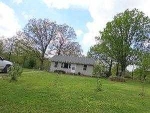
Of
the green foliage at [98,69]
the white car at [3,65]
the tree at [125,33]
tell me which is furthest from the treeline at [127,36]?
the white car at [3,65]

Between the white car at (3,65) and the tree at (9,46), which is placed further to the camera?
the tree at (9,46)

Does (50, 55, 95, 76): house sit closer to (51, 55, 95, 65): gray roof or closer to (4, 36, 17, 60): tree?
(51, 55, 95, 65): gray roof

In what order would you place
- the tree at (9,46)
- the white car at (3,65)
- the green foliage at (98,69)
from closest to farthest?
1. the white car at (3,65)
2. the green foliage at (98,69)
3. the tree at (9,46)

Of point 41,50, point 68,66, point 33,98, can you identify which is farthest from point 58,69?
point 33,98

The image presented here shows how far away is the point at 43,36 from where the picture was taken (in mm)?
78438

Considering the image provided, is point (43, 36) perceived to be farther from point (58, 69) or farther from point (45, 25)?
point (58, 69)

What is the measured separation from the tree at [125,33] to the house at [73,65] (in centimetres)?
580

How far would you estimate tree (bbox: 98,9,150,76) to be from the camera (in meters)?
64.4

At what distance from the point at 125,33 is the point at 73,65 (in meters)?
12.9

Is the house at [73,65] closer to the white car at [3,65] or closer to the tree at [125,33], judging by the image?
the tree at [125,33]

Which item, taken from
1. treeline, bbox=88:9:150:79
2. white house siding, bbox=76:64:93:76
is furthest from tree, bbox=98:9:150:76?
white house siding, bbox=76:64:93:76

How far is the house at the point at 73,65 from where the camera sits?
67250 mm

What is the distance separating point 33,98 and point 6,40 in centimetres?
8299

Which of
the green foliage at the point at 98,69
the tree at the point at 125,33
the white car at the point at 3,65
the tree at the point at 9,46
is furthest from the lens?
the tree at the point at 9,46
